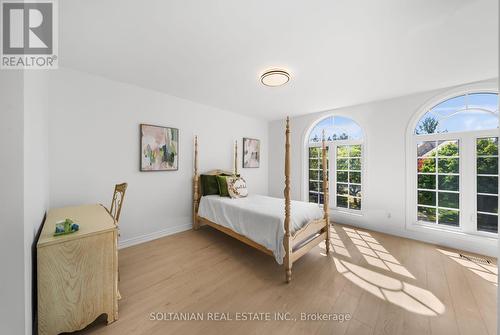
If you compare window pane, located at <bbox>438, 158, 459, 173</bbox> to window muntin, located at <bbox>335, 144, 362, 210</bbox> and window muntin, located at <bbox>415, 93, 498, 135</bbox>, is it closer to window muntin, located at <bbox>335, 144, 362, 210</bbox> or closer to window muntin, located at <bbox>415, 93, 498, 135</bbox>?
window muntin, located at <bbox>415, 93, 498, 135</bbox>

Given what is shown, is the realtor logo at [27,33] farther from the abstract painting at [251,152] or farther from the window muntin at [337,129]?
the window muntin at [337,129]

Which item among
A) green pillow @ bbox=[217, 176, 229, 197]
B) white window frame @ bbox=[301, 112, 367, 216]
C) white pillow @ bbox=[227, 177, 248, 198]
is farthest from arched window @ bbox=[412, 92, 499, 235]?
green pillow @ bbox=[217, 176, 229, 197]

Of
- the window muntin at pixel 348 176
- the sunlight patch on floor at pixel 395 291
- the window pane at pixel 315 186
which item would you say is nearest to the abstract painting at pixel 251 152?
the window pane at pixel 315 186

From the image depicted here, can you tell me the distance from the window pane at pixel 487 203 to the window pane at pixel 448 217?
0.85 feet

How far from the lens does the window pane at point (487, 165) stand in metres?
2.61

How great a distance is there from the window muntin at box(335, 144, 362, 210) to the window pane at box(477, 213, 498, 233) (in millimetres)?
1552

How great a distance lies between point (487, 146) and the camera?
2676 mm

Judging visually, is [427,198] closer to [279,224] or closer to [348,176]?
[348,176]

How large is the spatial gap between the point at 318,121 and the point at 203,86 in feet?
9.05

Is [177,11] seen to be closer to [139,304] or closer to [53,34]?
[53,34]

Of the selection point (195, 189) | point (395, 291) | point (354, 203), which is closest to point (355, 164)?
point (354, 203)

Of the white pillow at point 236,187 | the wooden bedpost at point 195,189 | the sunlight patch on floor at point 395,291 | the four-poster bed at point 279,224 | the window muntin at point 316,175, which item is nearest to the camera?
the sunlight patch on floor at point 395,291

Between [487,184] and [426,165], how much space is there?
70 cm

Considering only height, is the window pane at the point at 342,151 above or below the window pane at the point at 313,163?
above
